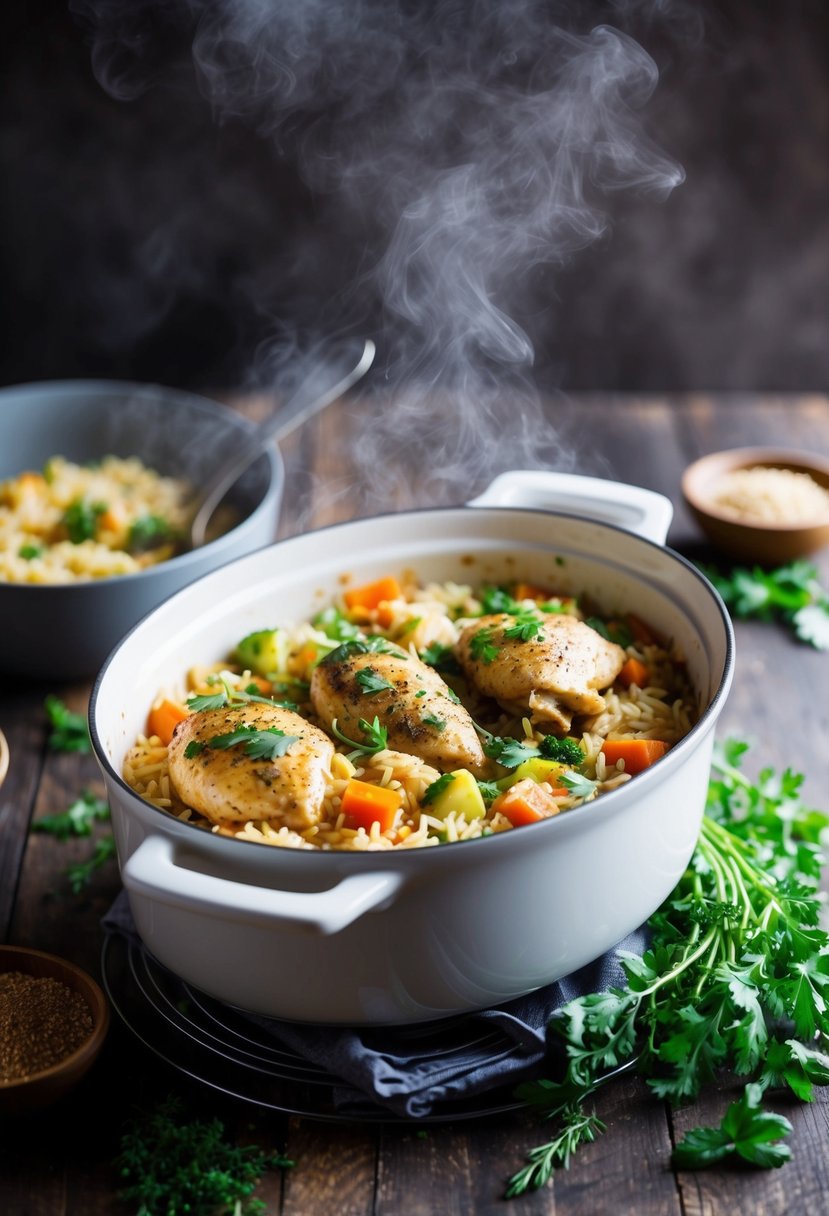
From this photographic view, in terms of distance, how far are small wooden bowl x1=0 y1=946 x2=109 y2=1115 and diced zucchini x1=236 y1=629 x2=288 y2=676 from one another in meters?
0.92

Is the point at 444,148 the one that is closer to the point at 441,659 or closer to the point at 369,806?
the point at 441,659

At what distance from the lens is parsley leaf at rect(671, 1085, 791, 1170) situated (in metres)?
2.53

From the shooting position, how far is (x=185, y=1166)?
255 cm

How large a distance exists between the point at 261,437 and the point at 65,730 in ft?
4.68

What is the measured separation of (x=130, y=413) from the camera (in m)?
5.21

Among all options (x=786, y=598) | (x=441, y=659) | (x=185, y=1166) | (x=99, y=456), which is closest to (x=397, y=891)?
(x=185, y=1166)

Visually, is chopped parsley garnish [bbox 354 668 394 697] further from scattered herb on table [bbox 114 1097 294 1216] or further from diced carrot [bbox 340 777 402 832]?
scattered herb on table [bbox 114 1097 294 1216]

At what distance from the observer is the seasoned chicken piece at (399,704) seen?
9.61 ft

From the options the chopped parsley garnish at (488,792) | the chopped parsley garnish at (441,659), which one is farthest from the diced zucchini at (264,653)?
the chopped parsley garnish at (488,792)

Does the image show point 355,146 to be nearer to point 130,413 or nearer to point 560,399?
point 560,399

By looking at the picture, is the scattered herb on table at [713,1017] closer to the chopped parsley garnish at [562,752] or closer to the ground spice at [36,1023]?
the chopped parsley garnish at [562,752]

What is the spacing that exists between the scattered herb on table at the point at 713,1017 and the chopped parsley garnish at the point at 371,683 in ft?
2.79

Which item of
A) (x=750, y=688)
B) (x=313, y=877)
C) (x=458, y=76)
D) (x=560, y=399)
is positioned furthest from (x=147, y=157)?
(x=313, y=877)

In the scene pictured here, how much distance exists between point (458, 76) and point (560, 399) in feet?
5.68
